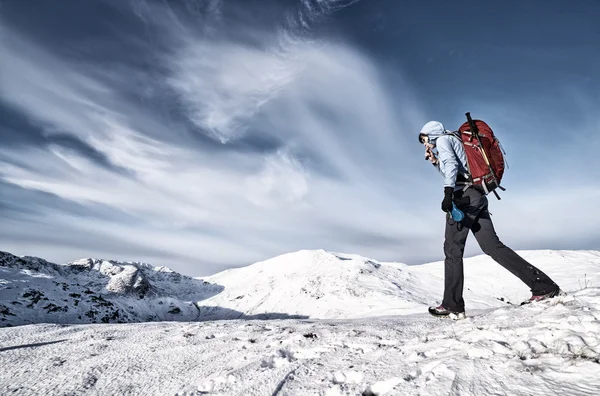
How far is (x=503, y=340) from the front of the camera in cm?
307

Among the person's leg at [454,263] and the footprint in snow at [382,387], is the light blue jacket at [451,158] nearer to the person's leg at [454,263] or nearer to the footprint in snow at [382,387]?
the person's leg at [454,263]

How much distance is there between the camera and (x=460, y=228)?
5125 millimetres

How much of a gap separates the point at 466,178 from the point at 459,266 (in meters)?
1.46

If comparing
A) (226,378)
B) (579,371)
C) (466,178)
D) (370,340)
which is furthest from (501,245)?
(226,378)

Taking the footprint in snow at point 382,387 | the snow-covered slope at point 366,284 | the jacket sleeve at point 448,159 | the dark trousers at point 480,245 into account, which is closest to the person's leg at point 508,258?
the dark trousers at point 480,245

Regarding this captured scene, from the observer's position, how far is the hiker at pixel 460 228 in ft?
15.8

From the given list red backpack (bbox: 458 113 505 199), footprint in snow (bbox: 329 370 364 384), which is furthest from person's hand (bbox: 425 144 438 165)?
footprint in snow (bbox: 329 370 364 384)

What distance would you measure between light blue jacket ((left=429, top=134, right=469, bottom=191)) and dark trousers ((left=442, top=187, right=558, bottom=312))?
323 mm

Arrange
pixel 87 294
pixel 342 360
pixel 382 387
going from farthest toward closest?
1. pixel 87 294
2. pixel 342 360
3. pixel 382 387

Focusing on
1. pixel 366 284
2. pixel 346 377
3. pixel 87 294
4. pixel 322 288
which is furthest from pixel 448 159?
pixel 322 288

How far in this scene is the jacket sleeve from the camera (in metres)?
4.92

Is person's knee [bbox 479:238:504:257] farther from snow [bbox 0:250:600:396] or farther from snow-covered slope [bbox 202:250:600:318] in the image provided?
snow-covered slope [bbox 202:250:600:318]

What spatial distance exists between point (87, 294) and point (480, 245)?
123 ft

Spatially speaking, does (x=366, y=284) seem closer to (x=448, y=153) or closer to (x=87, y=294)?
(x=87, y=294)
